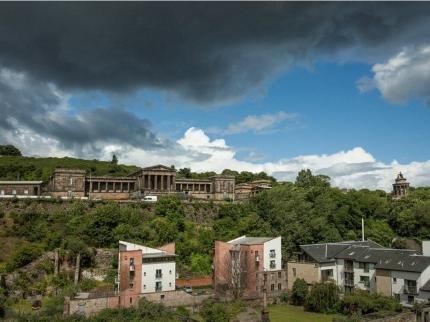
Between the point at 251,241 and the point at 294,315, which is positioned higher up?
the point at 251,241

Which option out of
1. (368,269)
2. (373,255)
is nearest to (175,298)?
(368,269)

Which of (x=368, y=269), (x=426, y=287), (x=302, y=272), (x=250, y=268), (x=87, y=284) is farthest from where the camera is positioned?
(x=302, y=272)

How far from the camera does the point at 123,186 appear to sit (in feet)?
271

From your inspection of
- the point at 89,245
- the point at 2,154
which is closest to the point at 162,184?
the point at 89,245

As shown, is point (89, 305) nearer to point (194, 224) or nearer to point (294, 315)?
point (294, 315)

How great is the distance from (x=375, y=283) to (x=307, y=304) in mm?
7665

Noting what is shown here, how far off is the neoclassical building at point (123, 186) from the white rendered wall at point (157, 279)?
104 ft

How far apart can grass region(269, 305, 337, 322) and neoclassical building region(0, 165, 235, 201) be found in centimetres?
3426

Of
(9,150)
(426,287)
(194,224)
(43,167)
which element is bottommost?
(426,287)

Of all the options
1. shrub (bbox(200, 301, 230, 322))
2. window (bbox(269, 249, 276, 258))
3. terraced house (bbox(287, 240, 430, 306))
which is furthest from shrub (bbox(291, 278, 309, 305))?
shrub (bbox(200, 301, 230, 322))

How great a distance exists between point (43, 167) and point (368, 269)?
241 feet

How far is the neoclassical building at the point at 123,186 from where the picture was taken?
72.2 meters

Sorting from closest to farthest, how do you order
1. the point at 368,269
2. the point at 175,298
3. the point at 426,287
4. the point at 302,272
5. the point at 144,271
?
1. the point at 426,287
2. the point at 175,298
3. the point at 144,271
4. the point at 368,269
5. the point at 302,272

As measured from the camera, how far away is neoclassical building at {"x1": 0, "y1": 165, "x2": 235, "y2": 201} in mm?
72250
